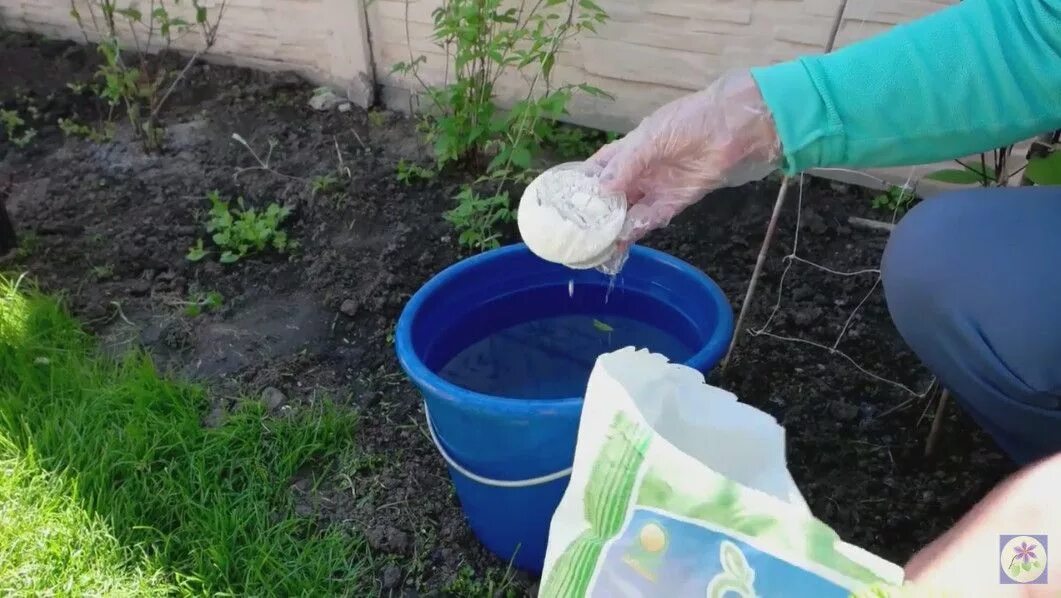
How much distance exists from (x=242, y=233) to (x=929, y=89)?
1647mm

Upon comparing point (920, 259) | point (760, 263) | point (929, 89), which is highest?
point (929, 89)

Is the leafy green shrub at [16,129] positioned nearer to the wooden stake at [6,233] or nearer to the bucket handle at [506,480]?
the wooden stake at [6,233]

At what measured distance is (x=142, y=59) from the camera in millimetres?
2580

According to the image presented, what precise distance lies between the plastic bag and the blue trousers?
434mm

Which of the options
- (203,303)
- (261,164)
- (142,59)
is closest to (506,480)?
(203,303)

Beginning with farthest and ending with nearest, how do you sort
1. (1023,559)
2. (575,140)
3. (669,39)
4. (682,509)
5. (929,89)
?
(575,140), (669,39), (929,89), (682,509), (1023,559)

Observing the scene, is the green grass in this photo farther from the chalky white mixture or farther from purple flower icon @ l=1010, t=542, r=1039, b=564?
purple flower icon @ l=1010, t=542, r=1039, b=564

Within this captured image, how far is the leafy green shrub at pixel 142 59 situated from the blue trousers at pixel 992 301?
7.16ft

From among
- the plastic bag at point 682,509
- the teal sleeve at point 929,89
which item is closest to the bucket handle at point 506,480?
the plastic bag at point 682,509

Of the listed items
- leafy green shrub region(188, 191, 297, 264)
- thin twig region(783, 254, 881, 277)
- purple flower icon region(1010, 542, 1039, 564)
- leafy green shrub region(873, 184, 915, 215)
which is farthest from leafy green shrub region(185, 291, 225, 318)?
purple flower icon region(1010, 542, 1039, 564)

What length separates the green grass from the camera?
1.36 m

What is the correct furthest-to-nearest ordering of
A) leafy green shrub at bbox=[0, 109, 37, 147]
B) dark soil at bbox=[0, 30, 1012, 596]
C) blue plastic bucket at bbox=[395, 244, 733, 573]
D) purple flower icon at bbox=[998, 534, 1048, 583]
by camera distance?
leafy green shrub at bbox=[0, 109, 37, 147] < dark soil at bbox=[0, 30, 1012, 596] < blue plastic bucket at bbox=[395, 244, 733, 573] < purple flower icon at bbox=[998, 534, 1048, 583]

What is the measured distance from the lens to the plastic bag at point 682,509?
0.63 m

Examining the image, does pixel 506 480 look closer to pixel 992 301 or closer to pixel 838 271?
pixel 992 301
